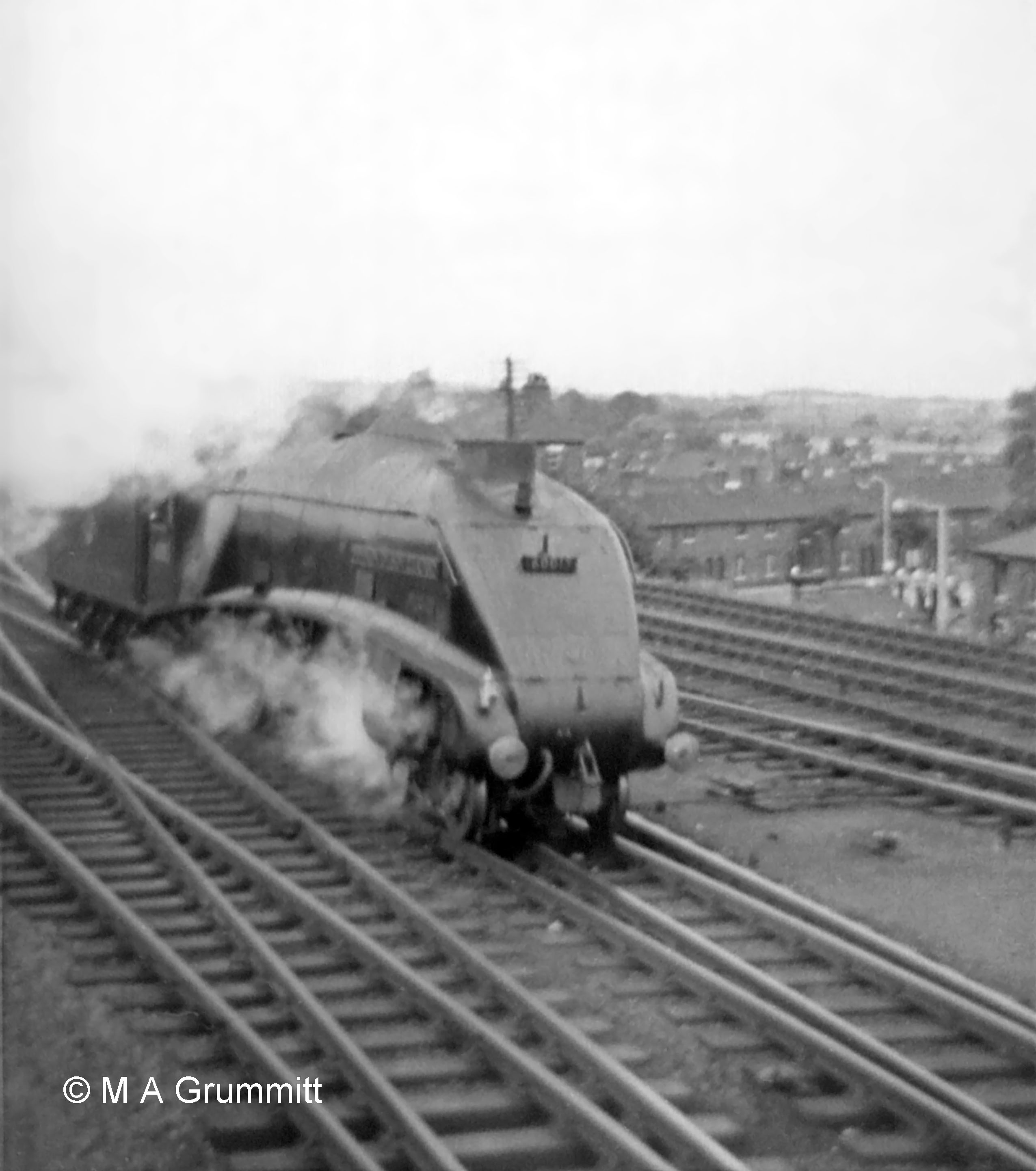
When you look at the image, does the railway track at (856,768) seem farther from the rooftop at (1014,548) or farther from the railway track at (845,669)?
the rooftop at (1014,548)

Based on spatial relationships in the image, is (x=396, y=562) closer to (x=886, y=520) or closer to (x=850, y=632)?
(x=850, y=632)

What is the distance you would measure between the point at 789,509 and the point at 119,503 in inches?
254

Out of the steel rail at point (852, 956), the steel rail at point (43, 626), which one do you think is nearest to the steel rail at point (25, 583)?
the steel rail at point (43, 626)

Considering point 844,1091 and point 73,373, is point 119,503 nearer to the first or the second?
point 73,373

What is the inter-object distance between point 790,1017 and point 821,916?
144 cm

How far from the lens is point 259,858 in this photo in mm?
8266

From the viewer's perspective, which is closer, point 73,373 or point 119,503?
point 73,373

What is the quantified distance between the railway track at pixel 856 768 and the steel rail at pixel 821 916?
1.38 m

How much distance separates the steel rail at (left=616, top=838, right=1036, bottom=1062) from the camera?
599 centimetres

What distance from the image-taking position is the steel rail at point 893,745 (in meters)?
10.4

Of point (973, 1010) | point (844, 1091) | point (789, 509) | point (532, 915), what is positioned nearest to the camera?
point (844, 1091)

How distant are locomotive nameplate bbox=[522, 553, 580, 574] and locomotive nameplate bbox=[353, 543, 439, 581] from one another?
487 mm

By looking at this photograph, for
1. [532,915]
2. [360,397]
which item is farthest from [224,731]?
[532,915]

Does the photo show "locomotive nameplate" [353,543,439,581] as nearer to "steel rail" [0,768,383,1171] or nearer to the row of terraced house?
"steel rail" [0,768,383,1171]
